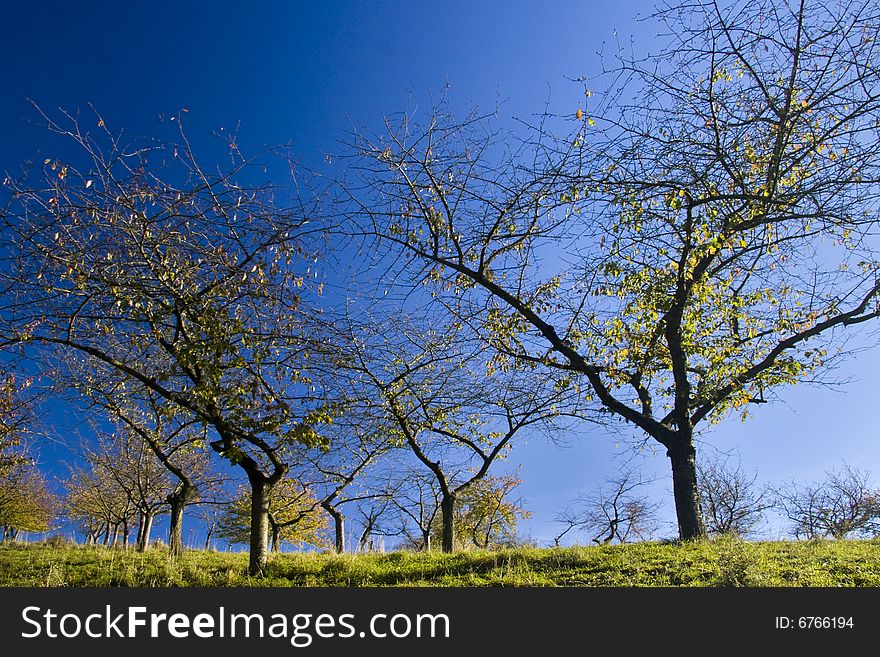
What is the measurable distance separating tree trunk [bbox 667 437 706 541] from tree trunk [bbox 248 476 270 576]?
346 inches

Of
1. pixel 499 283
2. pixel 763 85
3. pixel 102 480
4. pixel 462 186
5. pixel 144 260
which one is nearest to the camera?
pixel 763 85

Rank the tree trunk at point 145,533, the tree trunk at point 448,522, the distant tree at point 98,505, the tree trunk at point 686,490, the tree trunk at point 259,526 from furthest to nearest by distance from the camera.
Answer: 1. the distant tree at point 98,505
2. the tree trunk at point 145,533
3. the tree trunk at point 448,522
4. the tree trunk at point 686,490
5. the tree trunk at point 259,526

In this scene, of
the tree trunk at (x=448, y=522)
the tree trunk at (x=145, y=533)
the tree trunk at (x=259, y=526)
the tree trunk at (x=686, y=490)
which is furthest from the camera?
the tree trunk at (x=145, y=533)

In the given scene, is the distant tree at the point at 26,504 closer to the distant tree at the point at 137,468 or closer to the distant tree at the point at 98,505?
the distant tree at the point at 98,505

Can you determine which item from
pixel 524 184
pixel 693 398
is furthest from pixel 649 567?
pixel 524 184

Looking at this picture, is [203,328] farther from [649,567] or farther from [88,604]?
[649,567]

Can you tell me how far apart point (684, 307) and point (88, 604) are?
1254 cm

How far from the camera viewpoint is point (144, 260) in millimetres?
9508

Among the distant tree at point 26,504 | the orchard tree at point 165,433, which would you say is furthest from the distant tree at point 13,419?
the distant tree at point 26,504

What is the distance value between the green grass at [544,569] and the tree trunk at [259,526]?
0.96 feet

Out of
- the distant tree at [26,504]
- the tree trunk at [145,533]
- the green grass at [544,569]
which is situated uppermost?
the distant tree at [26,504]

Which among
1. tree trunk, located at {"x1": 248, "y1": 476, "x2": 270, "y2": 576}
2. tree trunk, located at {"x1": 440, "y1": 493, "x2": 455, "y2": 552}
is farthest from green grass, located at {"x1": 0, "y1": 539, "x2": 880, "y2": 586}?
tree trunk, located at {"x1": 440, "y1": 493, "x2": 455, "y2": 552}

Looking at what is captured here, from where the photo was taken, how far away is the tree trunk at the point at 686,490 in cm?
1238

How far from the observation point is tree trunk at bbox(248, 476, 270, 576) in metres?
11.4
